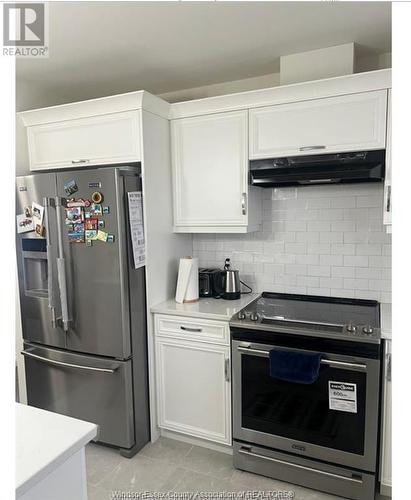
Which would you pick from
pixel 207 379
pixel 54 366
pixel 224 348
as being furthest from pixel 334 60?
pixel 54 366

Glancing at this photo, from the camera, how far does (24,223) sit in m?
2.54

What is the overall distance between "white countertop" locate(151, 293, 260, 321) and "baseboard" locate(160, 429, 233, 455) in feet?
2.81

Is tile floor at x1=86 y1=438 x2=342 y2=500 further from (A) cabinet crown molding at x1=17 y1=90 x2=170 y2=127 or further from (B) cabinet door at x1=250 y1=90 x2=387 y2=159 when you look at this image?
(A) cabinet crown molding at x1=17 y1=90 x2=170 y2=127

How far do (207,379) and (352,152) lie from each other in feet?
5.28

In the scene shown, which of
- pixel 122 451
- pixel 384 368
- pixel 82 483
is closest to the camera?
pixel 82 483

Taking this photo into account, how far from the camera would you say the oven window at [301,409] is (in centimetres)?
197

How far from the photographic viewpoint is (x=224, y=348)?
230 centimetres

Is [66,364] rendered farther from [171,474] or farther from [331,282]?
[331,282]

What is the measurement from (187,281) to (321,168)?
113cm

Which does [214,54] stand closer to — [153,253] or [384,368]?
[153,253]

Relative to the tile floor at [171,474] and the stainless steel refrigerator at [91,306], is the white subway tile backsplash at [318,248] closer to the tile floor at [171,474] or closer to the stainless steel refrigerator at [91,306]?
the stainless steel refrigerator at [91,306]

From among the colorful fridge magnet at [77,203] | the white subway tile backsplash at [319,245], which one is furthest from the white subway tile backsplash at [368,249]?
the colorful fridge magnet at [77,203]

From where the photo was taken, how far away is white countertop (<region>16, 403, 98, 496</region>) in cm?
89

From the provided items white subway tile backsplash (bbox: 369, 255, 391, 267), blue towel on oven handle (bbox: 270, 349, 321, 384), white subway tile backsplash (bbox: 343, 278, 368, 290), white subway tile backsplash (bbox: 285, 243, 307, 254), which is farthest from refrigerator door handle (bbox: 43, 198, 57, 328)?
white subway tile backsplash (bbox: 369, 255, 391, 267)
